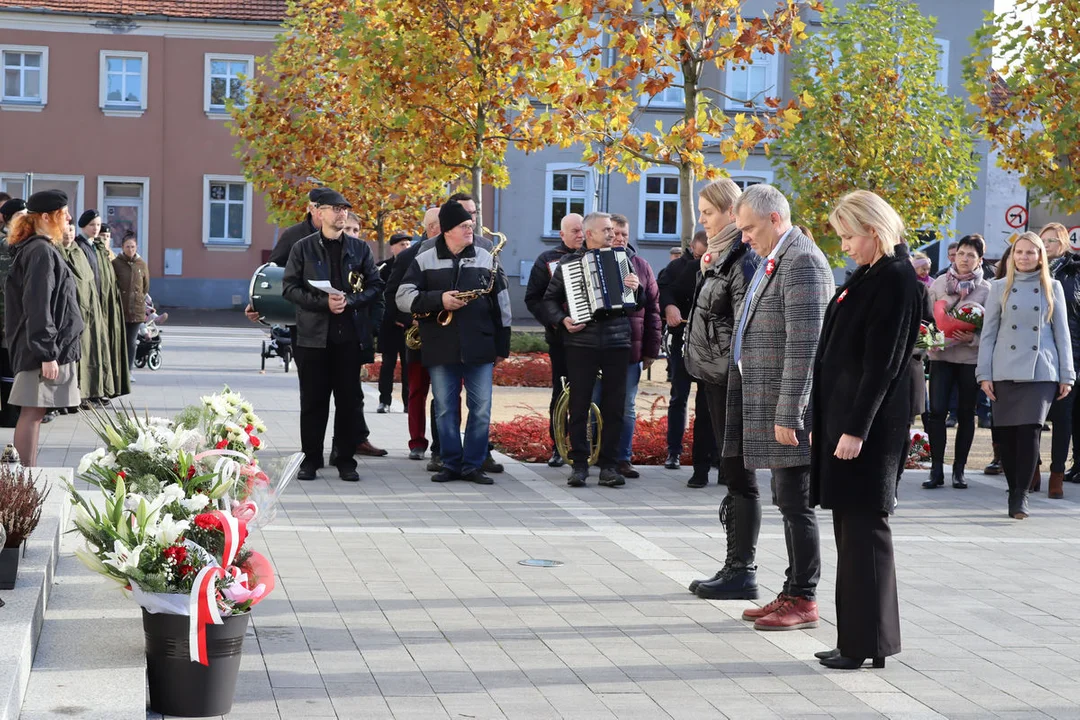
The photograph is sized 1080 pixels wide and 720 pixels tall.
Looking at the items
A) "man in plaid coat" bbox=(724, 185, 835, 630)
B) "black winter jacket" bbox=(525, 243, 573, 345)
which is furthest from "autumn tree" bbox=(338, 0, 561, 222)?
"man in plaid coat" bbox=(724, 185, 835, 630)

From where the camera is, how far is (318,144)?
27.0 meters

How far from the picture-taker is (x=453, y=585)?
7.48 m

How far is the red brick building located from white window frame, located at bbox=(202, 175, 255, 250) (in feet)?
0.13

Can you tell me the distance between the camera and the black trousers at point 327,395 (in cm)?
1130

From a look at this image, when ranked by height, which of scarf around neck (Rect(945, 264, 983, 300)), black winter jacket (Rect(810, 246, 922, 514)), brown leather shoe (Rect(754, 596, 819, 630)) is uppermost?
scarf around neck (Rect(945, 264, 983, 300))

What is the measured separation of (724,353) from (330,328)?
4129 millimetres

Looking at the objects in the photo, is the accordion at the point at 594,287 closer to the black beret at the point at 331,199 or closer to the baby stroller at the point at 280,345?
the black beret at the point at 331,199

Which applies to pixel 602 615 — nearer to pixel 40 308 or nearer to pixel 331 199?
pixel 40 308

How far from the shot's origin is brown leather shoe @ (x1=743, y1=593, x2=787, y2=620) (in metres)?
6.78

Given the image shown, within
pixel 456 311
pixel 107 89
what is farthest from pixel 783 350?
pixel 107 89

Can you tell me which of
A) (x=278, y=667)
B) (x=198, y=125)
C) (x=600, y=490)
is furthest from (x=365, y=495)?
(x=198, y=125)

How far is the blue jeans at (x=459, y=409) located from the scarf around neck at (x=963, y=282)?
4228 mm

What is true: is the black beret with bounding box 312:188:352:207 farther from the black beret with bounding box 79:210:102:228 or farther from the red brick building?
the red brick building

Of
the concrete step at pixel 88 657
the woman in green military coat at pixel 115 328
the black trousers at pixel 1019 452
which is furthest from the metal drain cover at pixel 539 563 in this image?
the woman in green military coat at pixel 115 328
